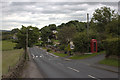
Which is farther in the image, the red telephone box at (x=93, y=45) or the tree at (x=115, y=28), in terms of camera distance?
the red telephone box at (x=93, y=45)

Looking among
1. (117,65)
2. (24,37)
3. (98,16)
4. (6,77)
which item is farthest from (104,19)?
(6,77)

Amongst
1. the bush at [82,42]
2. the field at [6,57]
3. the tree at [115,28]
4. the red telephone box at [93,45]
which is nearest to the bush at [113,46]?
the tree at [115,28]

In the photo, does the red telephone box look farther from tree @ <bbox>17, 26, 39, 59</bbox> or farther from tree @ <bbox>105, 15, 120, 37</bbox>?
tree @ <bbox>17, 26, 39, 59</bbox>

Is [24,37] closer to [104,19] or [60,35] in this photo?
[104,19]

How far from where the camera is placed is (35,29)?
121 ft

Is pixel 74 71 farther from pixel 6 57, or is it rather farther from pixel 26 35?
pixel 26 35

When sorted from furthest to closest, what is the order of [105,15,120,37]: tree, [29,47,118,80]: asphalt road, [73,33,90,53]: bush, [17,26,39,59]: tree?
1. [17,26,39,59]: tree
2. [73,33,90,53]: bush
3. [105,15,120,37]: tree
4. [29,47,118,80]: asphalt road

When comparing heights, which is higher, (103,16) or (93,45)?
(103,16)

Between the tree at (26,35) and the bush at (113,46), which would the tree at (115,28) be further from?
the tree at (26,35)

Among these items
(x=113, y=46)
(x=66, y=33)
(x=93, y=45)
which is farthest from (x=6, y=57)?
(x=66, y=33)

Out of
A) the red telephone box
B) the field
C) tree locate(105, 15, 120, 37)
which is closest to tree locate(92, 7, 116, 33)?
the red telephone box

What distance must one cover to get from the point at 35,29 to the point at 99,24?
15.2 m

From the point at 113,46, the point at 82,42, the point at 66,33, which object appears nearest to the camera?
the point at 113,46

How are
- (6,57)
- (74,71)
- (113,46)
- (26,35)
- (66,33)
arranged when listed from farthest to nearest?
1. (66,33)
2. (26,35)
3. (113,46)
4. (74,71)
5. (6,57)
